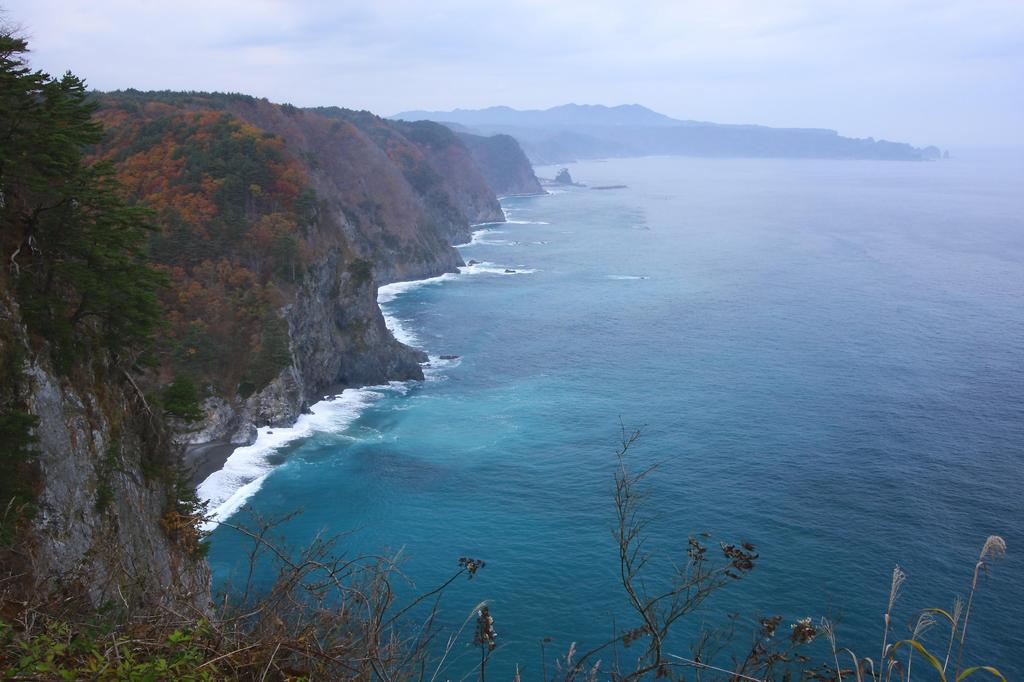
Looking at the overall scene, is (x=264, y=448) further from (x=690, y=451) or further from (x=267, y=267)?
(x=690, y=451)

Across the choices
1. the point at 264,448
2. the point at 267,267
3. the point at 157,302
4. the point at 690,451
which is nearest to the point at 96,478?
the point at 157,302

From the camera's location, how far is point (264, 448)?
48.9 meters

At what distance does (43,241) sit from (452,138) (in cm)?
15900

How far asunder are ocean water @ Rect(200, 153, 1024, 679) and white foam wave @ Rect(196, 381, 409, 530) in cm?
21

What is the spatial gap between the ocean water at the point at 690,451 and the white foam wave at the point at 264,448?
0.21 m

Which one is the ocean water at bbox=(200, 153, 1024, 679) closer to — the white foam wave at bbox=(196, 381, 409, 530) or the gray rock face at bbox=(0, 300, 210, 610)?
the white foam wave at bbox=(196, 381, 409, 530)

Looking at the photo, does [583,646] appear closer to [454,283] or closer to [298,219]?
[298,219]

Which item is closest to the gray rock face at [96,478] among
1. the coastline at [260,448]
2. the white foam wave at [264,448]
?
the coastline at [260,448]

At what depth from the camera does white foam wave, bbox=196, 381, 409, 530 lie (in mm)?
41688

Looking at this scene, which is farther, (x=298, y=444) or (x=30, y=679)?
(x=298, y=444)

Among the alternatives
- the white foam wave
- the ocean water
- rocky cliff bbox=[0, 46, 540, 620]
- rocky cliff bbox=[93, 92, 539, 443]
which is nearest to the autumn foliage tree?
rocky cliff bbox=[0, 46, 540, 620]

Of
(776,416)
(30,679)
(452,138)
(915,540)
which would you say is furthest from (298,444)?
(452,138)

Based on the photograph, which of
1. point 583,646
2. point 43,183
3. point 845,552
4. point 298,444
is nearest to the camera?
point 43,183

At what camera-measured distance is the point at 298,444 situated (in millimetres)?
50156
